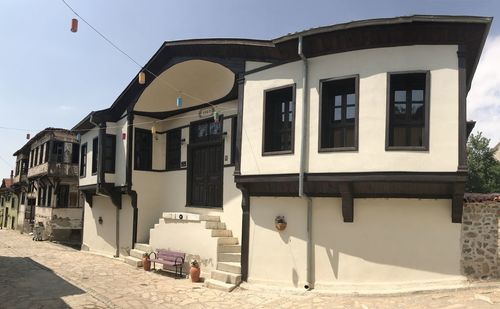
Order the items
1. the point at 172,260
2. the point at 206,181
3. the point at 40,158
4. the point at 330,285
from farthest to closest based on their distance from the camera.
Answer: the point at 40,158, the point at 206,181, the point at 172,260, the point at 330,285

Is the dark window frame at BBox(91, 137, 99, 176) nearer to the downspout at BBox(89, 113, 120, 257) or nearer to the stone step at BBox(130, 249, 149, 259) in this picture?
the downspout at BBox(89, 113, 120, 257)

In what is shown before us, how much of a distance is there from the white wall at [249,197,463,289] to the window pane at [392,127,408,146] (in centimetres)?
123

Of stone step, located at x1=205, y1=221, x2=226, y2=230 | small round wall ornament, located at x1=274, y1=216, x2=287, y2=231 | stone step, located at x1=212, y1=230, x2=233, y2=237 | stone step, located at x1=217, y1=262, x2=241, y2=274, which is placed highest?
small round wall ornament, located at x1=274, y1=216, x2=287, y2=231

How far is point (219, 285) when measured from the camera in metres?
10.2

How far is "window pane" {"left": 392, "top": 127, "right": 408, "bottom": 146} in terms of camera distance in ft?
28.9

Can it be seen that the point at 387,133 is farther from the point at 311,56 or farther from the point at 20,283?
the point at 20,283

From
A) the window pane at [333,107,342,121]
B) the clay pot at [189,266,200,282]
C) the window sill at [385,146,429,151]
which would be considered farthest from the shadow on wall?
the window sill at [385,146,429,151]

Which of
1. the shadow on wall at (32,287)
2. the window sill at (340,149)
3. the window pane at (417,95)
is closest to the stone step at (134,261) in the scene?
the shadow on wall at (32,287)

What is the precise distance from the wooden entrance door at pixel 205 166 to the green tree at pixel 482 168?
89.3 ft

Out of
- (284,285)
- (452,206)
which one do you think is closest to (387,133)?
(452,206)

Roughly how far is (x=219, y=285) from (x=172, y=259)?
2.58m

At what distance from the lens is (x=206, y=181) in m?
14.1

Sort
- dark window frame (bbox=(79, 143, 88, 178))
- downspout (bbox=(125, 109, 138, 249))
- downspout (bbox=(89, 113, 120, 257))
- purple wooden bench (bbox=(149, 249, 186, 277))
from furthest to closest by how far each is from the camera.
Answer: dark window frame (bbox=(79, 143, 88, 178)) → downspout (bbox=(89, 113, 120, 257)) → downspout (bbox=(125, 109, 138, 249)) → purple wooden bench (bbox=(149, 249, 186, 277))

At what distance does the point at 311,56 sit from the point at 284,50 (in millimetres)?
731
